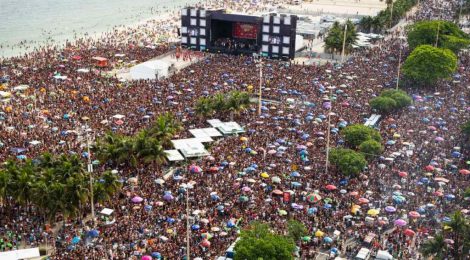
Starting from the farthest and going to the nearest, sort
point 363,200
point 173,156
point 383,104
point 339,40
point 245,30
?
point 245,30 → point 339,40 → point 383,104 → point 173,156 → point 363,200

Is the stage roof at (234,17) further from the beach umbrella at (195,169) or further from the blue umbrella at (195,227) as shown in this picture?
the blue umbrella at (195,227)

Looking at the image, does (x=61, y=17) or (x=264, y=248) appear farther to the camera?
(x=61, y=17)

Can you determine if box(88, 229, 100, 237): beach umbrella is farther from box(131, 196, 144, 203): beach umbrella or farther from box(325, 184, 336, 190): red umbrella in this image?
box(325, 184, 336, 190): red umbrella

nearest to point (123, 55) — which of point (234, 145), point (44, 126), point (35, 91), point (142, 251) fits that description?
point (35, 91)

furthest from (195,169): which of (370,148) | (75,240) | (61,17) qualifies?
(61,17)

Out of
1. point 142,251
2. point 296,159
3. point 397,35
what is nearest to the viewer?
point 142,251

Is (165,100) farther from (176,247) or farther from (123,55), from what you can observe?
(176,247)

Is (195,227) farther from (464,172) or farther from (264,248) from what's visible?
(464,172)

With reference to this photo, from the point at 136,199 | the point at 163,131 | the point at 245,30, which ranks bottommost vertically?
the point at 136,199
